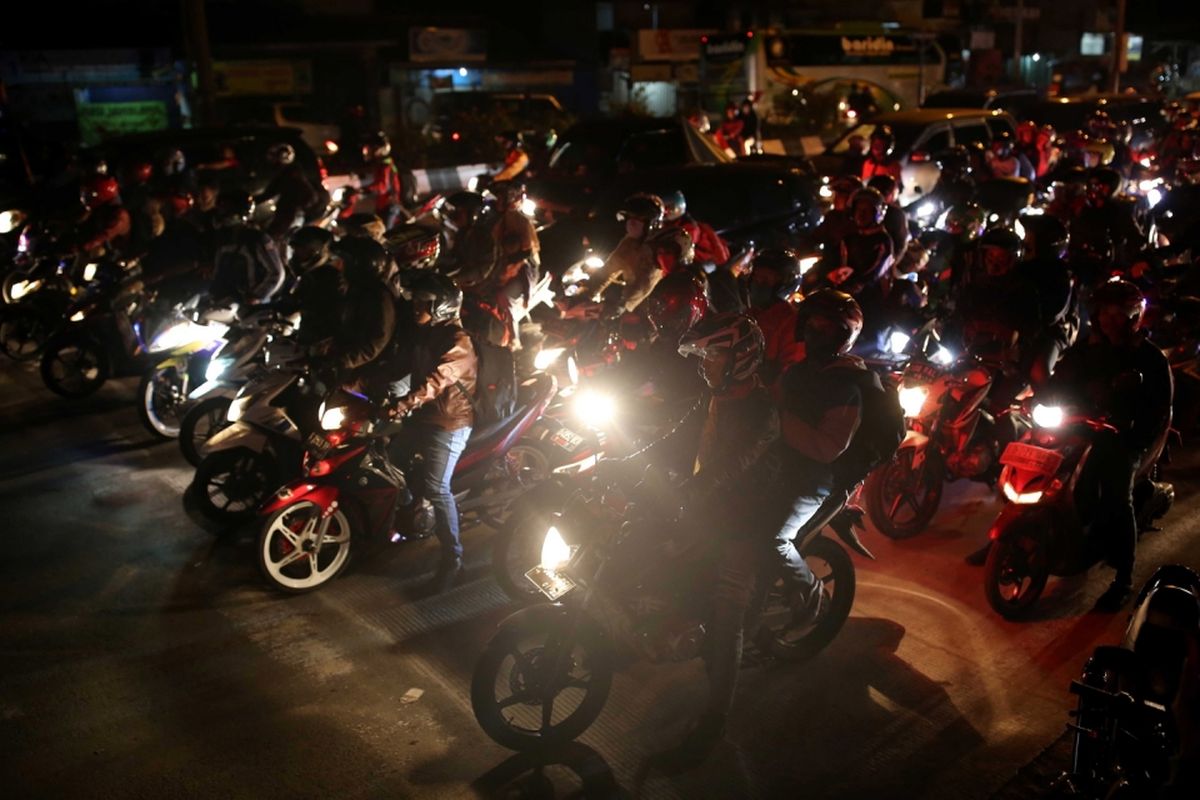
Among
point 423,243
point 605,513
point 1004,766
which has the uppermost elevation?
point 423,243

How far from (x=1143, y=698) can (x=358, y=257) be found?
485 cm

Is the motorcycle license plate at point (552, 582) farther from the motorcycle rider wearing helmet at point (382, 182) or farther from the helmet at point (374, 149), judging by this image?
the helmet at point (374, 149)

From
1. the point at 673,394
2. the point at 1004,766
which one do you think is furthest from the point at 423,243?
the point at 1004,766

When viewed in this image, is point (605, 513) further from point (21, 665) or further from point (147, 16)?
point (147, 16)

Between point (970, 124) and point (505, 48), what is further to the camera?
point (505, 48)

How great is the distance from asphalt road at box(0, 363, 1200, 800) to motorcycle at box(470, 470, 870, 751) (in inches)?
9.2

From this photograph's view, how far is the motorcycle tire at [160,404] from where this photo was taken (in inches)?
347

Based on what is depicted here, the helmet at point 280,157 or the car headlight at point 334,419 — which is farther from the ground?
the helmet at point 280,157

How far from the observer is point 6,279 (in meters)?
12.5

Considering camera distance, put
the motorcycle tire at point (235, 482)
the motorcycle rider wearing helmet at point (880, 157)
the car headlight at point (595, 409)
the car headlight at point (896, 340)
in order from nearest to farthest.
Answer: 1. the car headlight at point (595, 409)
2. the motorcycle tire at point (235, 482)
3. the car headlight at point (896, 340)
4. the motorcycle rider wearing helmet at point (880, 157)

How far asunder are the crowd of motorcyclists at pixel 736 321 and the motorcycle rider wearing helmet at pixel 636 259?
21mm

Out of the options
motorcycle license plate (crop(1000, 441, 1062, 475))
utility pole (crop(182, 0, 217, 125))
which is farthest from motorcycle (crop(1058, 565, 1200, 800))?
utility pole (crop(182, 0, 217, 125))

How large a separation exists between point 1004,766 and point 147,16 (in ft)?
98.0

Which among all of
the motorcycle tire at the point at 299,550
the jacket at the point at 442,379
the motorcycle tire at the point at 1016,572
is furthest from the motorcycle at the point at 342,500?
the motorcycle tire at the point at 1016,572
